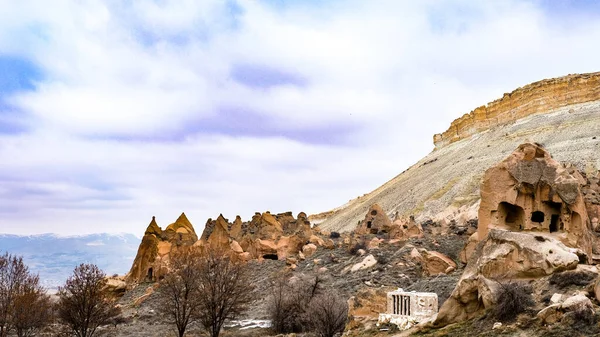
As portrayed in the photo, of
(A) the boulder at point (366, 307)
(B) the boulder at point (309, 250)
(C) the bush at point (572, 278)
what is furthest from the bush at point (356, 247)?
(C) the bush at point (572, 278)

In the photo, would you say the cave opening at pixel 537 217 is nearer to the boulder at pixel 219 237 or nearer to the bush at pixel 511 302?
the bush at pixel 511 302

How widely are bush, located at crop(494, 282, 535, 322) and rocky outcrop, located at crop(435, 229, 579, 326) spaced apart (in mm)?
355

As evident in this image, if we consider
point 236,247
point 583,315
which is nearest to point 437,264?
point 583,315

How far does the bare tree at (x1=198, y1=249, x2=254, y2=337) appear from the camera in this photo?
2675cm

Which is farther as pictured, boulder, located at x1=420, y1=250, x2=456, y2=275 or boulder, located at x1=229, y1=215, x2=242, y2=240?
boulder, located at x1=229, y1=215, x2=242, y2=240

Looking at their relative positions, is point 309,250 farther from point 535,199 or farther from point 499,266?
point 499,266

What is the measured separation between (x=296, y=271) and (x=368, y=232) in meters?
10.1

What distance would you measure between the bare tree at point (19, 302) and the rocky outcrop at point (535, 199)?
2427 centimetres

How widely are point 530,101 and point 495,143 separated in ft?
60.9

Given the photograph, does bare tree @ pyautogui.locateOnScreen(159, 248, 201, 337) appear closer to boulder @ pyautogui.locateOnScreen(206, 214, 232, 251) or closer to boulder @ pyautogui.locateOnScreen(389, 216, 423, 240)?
boulder @ pyautogui.locateOnScreen(389, 216, 423, 240)

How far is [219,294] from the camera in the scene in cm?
2755

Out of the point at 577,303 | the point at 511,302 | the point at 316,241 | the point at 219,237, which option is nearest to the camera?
the point at 577,303

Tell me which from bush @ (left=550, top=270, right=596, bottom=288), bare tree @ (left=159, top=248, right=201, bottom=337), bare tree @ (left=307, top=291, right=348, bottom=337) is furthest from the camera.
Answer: bare tree @ (left=159, top=248, right=201, bottom=337)

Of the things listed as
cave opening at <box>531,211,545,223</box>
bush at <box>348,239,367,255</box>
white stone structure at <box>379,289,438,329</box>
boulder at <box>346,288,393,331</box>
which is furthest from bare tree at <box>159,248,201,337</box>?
cave opening at <box>531,211,545,223</box>
